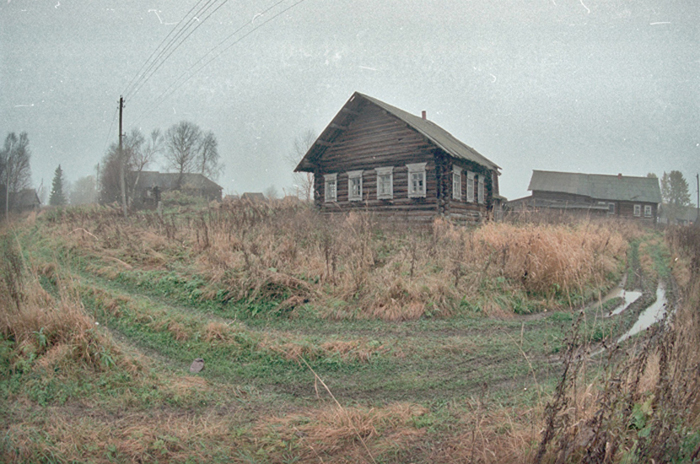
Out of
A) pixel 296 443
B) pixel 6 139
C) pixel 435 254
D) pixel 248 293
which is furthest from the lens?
pixel 435 254

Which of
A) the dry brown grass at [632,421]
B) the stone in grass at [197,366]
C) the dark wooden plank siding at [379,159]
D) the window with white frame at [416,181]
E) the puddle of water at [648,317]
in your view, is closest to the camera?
the dry brown grass at [632,421]

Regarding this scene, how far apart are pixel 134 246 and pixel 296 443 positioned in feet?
28.1

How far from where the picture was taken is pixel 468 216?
55.0 ft

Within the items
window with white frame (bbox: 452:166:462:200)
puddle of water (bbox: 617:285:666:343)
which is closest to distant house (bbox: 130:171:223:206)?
window with white frame (bbox: 452:166:462:200)

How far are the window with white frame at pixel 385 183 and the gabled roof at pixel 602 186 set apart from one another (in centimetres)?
3082

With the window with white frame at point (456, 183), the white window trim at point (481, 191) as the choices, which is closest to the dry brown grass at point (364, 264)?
the window with white frame at point (456, 183)

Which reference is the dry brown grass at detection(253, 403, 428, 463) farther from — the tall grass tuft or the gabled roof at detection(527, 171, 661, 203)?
the gabled roof at detection(527, 171, 661, 203)

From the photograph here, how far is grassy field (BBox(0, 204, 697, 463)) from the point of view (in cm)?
229

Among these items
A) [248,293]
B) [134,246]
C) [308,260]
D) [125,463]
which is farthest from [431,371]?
[134,246]

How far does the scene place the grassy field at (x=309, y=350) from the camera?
90.0 inches

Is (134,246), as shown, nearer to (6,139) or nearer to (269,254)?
(269,254)

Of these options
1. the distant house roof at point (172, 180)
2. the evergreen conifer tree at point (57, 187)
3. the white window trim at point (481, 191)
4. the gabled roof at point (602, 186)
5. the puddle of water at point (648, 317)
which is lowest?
the puddle of water at point (648, 317)

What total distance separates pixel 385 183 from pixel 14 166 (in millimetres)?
13772

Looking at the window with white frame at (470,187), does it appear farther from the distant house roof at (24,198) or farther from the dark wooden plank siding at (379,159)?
the distant house roof at (24,198)
